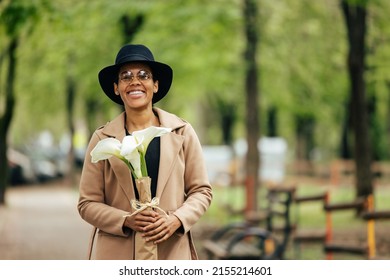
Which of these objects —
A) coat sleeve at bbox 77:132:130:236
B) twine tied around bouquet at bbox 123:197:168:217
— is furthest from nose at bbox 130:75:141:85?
twine tied around bouquet at bbox 123:197:168:217

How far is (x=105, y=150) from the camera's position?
3297 mm

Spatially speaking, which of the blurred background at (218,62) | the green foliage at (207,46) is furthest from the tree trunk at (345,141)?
the green foliage at (207,46)

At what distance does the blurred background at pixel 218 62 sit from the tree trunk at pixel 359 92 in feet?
0.06

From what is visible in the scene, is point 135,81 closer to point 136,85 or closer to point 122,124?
point 136,85

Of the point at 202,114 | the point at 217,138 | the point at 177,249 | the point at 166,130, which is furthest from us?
the point at 217,138

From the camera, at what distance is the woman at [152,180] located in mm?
3414

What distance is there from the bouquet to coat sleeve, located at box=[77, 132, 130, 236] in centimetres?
11

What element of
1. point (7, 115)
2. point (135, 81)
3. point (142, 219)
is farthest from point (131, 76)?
point (7, 115)

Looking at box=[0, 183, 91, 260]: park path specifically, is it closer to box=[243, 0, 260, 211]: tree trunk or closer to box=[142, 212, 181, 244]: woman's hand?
box=[243, 0, 260, 211]: tree trunk

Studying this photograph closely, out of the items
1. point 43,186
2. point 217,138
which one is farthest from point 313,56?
point 217,138

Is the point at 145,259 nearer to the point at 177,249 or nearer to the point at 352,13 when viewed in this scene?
the point at 177,249

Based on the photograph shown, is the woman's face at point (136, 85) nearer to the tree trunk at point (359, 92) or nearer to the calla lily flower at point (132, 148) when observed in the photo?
the calla lily flower at point (132, 148)

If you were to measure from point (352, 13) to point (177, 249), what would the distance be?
41.7 feet
